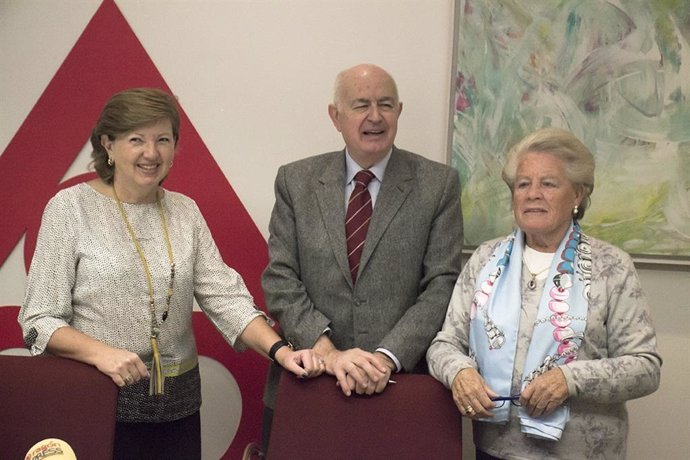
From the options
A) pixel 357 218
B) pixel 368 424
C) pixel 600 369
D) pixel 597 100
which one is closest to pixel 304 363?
pixel 368 424

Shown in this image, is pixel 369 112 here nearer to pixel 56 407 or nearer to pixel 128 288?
pixel 128 288

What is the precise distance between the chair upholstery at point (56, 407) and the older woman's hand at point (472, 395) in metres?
0.85

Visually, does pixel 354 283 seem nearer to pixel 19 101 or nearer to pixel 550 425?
pixel 550 425

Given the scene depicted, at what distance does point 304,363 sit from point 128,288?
559mm

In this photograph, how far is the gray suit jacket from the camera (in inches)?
87.7

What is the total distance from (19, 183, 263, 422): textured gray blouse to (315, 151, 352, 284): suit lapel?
307mm

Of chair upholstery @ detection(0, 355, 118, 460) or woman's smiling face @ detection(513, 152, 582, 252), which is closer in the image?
chair upholstery @ detection(0, 355, 118, 460)

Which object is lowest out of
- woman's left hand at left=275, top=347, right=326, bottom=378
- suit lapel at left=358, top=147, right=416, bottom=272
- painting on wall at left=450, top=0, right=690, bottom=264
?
woman's left hand at left=275, top=347, right=326, bottom=378

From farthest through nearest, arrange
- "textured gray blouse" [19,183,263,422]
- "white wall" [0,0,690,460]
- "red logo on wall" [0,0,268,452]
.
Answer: "red logo on wall" [0,0,268,452] → "white wall" [0,0,690,460] → "textured gray blouse" [19,183,263,422]

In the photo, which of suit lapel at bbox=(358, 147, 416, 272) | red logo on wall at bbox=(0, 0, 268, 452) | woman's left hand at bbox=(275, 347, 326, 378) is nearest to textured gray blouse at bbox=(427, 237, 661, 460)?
woman's left hand at bbox=(275, 347, 326, 378)

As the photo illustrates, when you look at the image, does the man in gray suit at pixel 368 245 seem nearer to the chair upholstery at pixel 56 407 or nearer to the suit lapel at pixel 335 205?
the suit lapel at pixel 335 205

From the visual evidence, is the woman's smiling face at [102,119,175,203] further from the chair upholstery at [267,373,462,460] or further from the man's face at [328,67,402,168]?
the chair upholstery at [267,373,462,460]

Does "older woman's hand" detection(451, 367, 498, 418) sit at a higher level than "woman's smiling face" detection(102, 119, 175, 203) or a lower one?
lower

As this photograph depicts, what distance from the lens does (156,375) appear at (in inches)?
Answer: 82.7
